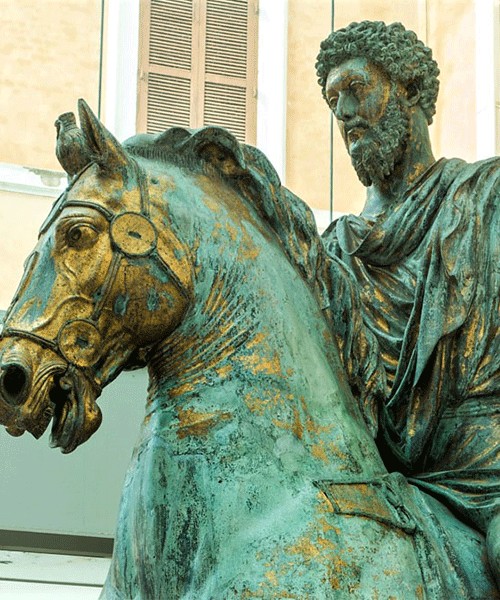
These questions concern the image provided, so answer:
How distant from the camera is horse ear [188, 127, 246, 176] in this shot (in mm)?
2596

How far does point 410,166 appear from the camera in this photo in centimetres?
313

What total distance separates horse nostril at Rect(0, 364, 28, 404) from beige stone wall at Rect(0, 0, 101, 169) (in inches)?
261

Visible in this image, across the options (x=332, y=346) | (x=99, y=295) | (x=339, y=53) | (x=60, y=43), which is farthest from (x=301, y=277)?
(x=60, y=43)

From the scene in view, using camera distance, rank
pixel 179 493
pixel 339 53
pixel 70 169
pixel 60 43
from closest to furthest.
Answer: pixel 179 493 → pixel 70 169 → pixel 339 53 → pixel 60 43

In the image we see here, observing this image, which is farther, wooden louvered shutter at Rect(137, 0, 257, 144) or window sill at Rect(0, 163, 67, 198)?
wooden louvered shutter at Rect(137, 0, 257, 144)

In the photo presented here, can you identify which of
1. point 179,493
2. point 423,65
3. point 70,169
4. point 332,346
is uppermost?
point 423,65

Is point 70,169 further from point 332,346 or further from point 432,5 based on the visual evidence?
point 432,5

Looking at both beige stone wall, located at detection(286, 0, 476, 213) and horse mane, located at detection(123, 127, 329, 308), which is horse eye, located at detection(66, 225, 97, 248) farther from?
beige stone wall, located at detection(286, 0, 476, 213)

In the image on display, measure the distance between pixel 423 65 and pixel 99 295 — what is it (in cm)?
90

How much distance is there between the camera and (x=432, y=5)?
976 centimetres

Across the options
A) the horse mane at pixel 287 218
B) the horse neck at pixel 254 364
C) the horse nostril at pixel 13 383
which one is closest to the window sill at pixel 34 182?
the horse mane at pixel 287 218

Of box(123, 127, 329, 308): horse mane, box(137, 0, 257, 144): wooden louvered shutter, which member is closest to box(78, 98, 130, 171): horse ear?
box(123, 127, 329, 308): horse mane

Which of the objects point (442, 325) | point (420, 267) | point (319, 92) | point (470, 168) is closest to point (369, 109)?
point (470, 168)

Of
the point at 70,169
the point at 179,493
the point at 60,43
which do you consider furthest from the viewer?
the point at 60,43
